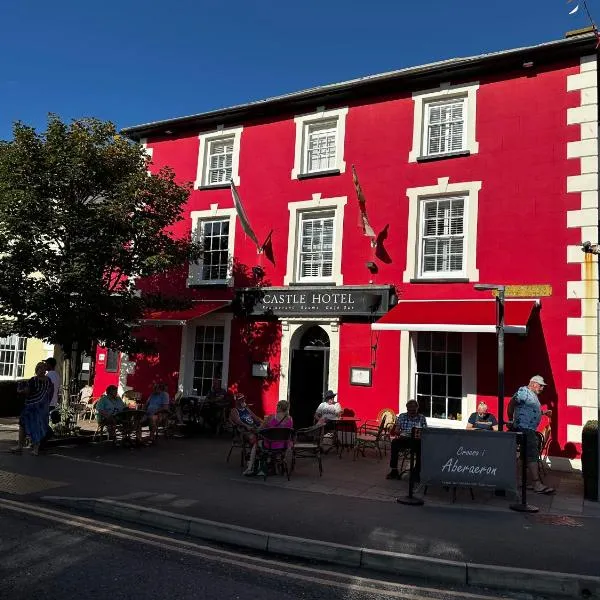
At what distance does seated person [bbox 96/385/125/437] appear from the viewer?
11.3 metres

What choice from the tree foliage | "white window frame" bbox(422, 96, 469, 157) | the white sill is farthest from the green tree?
the white sill

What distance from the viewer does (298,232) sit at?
46.5 feet

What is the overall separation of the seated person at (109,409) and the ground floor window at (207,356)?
3514 mm

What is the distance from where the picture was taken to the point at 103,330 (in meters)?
11.8

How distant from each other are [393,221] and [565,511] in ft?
24.3

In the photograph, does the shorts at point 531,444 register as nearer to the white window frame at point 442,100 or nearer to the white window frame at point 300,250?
the white window frame at point 300,250

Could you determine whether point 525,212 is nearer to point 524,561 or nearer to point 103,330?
point 524,561

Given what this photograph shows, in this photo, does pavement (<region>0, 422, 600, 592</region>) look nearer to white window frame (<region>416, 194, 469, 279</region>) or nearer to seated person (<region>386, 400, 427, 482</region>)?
seated person (<region>386, 400, 427, 482</region>)

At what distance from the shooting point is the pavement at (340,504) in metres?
5.72

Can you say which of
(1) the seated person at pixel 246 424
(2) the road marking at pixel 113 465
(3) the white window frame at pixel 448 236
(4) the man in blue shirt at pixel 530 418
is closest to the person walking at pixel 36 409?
(2) the road marking at pixel 113 465

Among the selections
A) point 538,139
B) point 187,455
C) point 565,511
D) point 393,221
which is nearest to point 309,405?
point 187,455

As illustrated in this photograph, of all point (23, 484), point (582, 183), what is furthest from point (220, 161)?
point (23, 484)

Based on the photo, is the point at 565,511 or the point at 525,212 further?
the point at 525,212

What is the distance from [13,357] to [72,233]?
433 inches
